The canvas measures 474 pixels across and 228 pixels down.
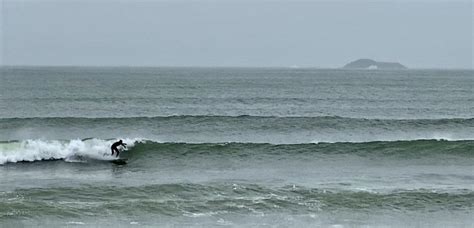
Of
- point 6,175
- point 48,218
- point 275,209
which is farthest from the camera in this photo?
point 6,175

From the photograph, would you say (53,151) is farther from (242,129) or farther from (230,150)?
(242,129)

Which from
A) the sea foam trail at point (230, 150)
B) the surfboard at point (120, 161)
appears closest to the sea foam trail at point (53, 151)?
the sea foam trail at point (230, 150)

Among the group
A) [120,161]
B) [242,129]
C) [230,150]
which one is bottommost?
[120,161]

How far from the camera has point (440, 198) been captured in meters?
16.0

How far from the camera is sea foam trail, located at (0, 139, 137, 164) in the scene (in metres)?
22.0

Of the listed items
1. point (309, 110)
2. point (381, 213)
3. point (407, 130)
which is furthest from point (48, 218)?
point (309, 110)

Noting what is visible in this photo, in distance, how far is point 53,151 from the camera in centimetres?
2253

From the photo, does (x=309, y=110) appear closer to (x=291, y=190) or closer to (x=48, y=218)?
(x=291, y=190)

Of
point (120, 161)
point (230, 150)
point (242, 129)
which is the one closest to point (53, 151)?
point (120, 161)

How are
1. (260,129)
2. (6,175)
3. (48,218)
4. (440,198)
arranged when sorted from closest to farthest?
(48,218), (440,198), (6,175), (260,129)

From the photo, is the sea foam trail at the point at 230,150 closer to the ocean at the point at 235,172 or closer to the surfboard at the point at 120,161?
the ocean at the point at 235,172

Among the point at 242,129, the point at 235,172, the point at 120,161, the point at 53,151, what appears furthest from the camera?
the point at 242,129

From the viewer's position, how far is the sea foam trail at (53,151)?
21984mm

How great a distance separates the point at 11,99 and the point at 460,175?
3549cm
